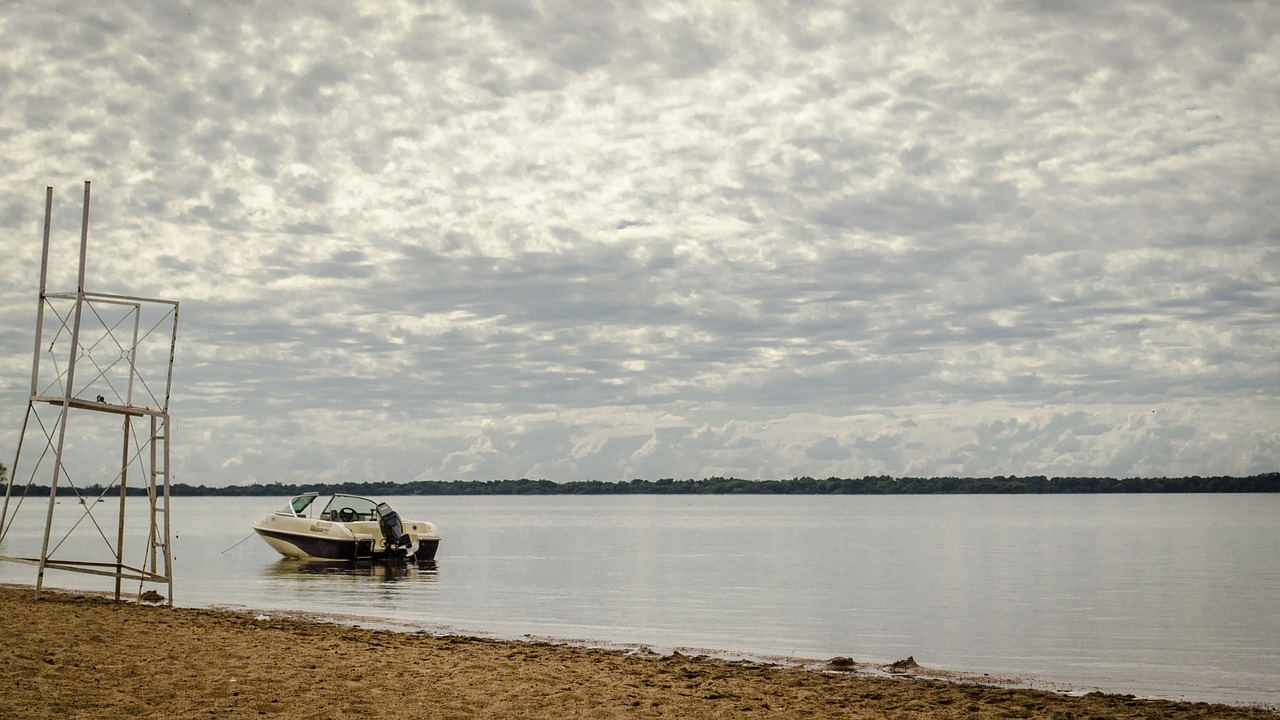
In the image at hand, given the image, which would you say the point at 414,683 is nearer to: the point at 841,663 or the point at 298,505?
the point at 841,663

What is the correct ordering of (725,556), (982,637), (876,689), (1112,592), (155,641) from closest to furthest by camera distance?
(876,689) → (155,641) → (982,637) → (1112,592) → (725,556)

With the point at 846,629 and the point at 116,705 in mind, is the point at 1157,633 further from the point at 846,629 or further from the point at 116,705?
the point at 116,705

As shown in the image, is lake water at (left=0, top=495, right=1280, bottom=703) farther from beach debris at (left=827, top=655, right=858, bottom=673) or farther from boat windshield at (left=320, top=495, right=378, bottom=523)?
boat windshield at (left=320, top=495, right=378, bottom=523)

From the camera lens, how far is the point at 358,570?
119 ft

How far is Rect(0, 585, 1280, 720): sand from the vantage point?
10602 mm

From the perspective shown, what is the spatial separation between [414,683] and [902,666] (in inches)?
300

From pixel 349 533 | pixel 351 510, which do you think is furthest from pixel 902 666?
pixel 351 510

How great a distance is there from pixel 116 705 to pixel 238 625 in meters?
7.30

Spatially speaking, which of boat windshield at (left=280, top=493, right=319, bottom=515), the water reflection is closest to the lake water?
the water reflection

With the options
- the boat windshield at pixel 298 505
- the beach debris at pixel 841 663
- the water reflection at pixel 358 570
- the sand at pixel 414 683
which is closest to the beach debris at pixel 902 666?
the sand at pixel 414 683

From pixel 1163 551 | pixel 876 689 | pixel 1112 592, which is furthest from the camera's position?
pixel 1163 551

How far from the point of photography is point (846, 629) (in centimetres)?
2200

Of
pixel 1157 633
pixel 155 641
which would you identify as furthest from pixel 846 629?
pixel 155 641

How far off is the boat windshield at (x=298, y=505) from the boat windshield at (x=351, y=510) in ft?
2.35
